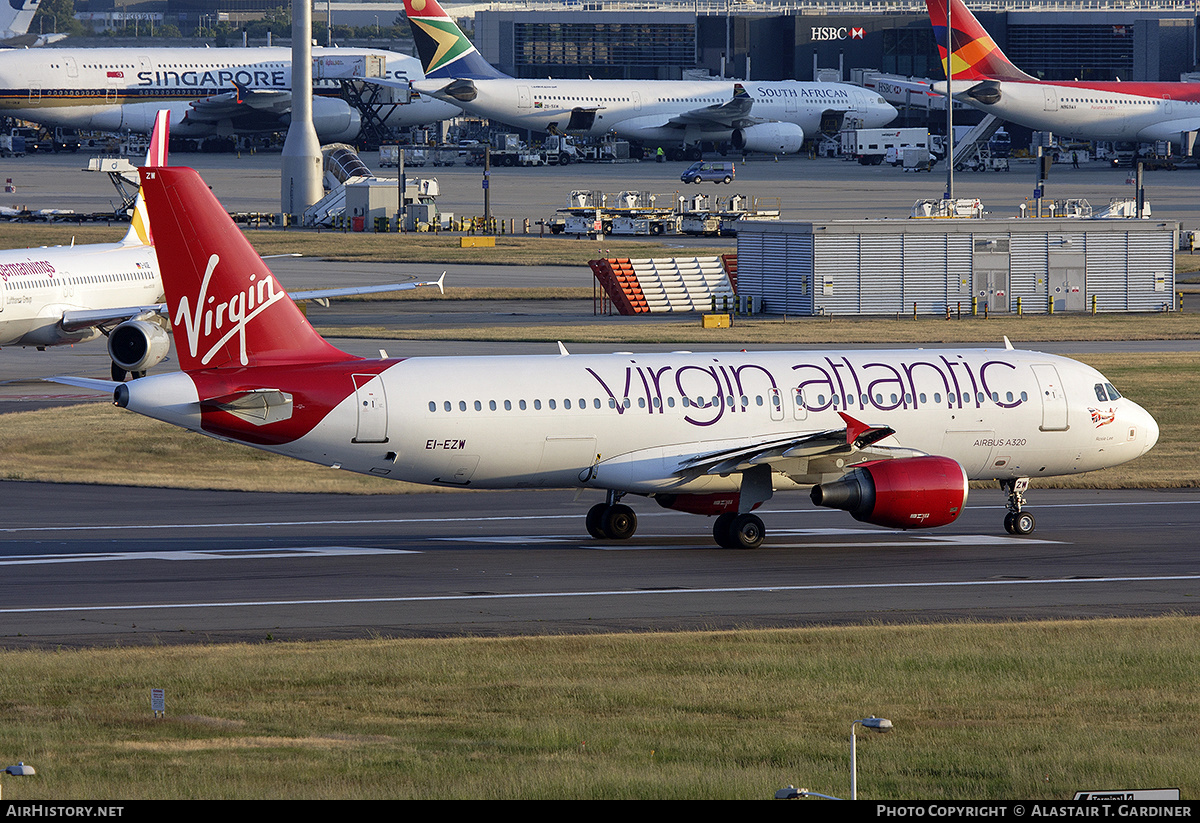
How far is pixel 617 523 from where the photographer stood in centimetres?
3391

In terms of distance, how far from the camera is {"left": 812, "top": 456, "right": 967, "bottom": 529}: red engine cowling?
30938 mm

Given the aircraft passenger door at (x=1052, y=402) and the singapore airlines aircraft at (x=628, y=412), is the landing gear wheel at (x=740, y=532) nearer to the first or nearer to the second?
the singapore airlines aircraft at (x=628, y=412)

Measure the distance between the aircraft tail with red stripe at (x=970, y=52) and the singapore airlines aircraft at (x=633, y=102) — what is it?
25175 mm

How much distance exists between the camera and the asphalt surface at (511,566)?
26.3 m

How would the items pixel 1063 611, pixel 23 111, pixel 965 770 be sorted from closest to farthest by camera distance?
pixel 965 770
pixel 1063 611
pixel 23 111

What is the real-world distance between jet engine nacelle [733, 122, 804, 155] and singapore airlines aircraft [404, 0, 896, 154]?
99 mm

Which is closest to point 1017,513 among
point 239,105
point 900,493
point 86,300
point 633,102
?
point 900,493

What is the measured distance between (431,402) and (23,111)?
138 meters

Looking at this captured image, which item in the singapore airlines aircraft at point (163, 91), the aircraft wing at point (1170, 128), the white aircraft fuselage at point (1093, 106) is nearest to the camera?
the white aircraft fuselage at point (1093, 106)

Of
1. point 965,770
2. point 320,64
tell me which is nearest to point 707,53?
point 320,64

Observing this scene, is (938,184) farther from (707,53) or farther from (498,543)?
(498,543)

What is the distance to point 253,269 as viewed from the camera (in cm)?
3012

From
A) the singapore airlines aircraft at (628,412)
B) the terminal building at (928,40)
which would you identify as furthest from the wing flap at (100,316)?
the terminal building at (928,40)

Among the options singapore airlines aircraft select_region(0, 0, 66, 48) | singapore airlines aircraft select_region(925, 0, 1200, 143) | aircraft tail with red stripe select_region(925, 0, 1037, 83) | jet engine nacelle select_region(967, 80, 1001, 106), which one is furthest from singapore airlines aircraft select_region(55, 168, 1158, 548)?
singapore airlines aircraft select_region(0, 0, 66, 48)
